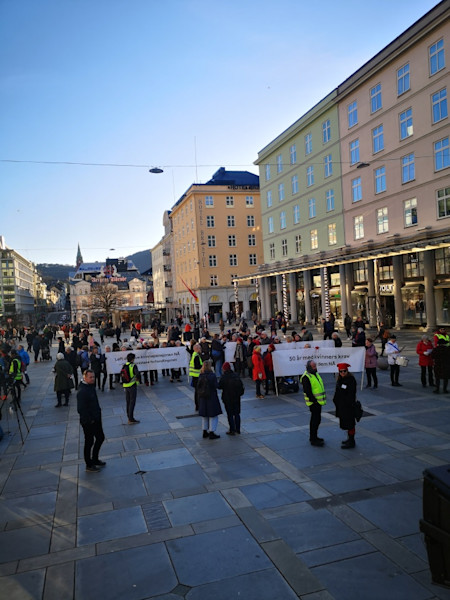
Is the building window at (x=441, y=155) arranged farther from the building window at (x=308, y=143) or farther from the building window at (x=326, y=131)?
the building window at (x=308, y=143)

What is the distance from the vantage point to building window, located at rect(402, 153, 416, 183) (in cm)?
3033

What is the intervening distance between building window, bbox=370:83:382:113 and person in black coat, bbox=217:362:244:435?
1157 inches

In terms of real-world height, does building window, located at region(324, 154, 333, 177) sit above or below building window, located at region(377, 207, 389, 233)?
above

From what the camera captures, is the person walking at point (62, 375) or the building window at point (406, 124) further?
the building window at point (406, 124)

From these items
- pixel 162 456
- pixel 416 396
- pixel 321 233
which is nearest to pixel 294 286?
pixel 321 233

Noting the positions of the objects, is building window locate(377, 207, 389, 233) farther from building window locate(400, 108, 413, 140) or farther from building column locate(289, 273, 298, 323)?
building column locate(289, 273, 298, 323)

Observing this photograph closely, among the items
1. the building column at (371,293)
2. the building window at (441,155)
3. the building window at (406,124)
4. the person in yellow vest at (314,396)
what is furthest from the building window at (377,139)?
the person in yellow vest at (314,396)

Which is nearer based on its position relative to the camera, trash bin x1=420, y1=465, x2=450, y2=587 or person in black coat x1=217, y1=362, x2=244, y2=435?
trash bin x1=420, y1=465, x2=450, y2=587

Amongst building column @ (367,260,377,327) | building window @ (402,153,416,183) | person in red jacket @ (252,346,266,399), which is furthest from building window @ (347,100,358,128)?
person in red jacket @ (252,346,266,399)

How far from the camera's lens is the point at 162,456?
9469 mm

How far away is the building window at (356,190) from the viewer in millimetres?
36094

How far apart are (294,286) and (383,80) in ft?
67.8

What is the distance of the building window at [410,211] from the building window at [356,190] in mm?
5379

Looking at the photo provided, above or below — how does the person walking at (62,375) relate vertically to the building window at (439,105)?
below
